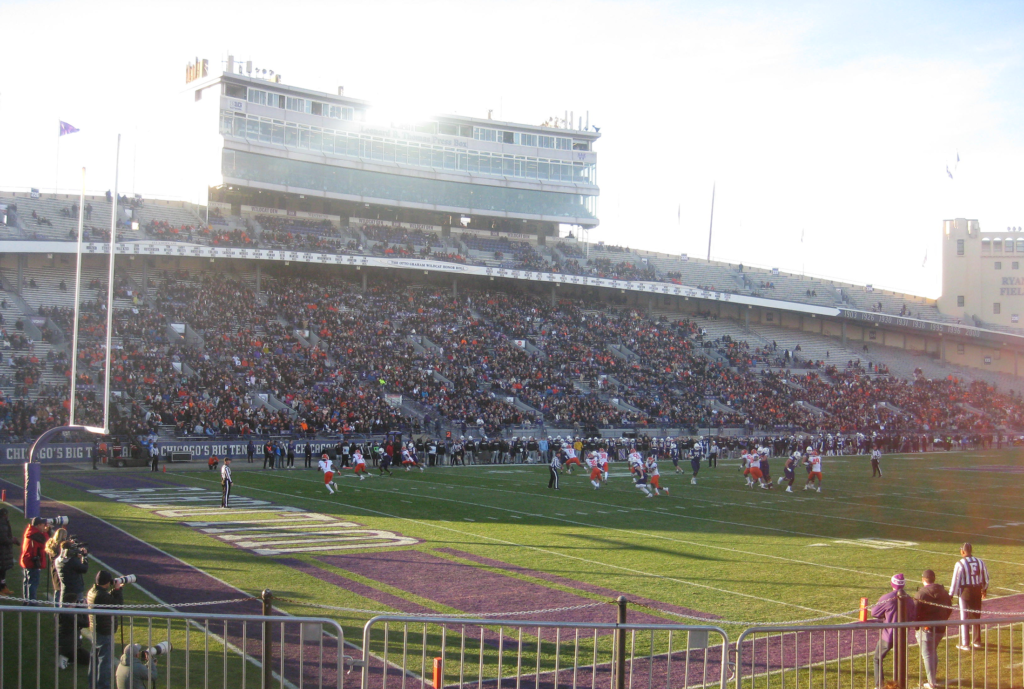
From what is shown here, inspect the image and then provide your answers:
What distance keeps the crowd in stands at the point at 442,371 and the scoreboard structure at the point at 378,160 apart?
7.71m

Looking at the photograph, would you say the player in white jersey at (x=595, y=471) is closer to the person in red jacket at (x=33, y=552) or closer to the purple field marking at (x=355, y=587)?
the purple field marking at (x=355, y=587)

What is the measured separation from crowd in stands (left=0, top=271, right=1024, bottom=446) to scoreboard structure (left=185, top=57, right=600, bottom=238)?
304 inches

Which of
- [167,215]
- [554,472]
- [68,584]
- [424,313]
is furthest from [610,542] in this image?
[167,215]

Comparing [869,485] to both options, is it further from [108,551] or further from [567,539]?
[108,551]

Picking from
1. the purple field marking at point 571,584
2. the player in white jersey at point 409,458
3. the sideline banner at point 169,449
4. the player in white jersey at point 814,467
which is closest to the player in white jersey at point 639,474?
the player in white jersey at point 814,467

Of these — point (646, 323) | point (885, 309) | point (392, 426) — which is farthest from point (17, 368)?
point (885, 309)

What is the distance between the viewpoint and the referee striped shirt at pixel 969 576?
10.1 metres

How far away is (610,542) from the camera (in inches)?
677

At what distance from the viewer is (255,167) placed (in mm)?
53969

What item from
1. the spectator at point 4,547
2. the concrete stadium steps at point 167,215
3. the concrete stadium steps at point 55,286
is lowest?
the spectator at point 4,547

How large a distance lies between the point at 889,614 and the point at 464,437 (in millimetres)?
31131

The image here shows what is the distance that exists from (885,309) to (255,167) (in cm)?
4955

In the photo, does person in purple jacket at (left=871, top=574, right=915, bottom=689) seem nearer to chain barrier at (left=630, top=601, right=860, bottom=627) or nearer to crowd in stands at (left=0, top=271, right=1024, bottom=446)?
chain barrier at (left=630, top=601, right=860, bottom=627)

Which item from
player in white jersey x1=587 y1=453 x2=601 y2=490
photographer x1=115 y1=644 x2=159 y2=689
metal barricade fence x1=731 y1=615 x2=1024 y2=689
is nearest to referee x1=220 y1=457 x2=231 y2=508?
player in white jersey x1=587 y1=453 x2=601 y2=490
